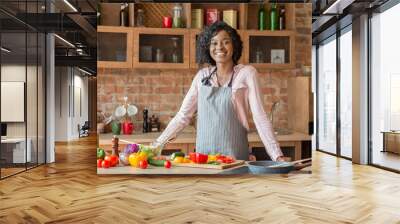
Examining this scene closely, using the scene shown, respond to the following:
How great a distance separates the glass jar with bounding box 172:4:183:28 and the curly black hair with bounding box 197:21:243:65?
285 millimetres

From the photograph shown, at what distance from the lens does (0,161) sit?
585cm

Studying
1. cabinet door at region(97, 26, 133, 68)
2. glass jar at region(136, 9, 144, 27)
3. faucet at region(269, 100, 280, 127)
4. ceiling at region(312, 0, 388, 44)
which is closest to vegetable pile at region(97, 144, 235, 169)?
faucet at region(269, 100, 280, 127)

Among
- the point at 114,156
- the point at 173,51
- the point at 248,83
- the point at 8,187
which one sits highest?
the point at 173,51

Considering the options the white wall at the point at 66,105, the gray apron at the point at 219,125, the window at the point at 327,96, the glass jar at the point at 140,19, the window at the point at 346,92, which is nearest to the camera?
the gray apron at the point at 219,125

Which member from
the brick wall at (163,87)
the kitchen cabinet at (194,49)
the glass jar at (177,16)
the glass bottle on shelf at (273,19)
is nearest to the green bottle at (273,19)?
the glass bottle on shelf at (273,19)

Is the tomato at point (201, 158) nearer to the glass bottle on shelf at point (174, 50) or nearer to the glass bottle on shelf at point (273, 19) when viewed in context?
the glass bottle on shelf at point (174, 50)

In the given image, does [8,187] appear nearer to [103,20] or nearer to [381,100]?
[103,20]

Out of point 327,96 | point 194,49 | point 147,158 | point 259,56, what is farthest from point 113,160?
point 327,96

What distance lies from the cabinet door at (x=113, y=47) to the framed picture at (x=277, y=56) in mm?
1361

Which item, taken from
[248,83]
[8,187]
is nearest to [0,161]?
[8,187]

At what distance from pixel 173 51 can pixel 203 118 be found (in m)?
→ 0.72

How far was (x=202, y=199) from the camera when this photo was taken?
13.6 ft

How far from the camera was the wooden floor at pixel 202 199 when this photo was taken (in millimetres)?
3488

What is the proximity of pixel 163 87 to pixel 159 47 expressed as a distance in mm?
388
